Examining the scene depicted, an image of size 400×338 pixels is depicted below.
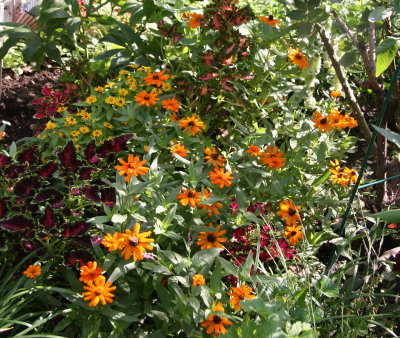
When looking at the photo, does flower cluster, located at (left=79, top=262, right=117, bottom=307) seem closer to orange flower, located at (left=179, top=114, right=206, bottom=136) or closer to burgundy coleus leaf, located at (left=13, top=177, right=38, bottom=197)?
burgundy coleus leaf, located at (left=13, top=177, right=38, bottom=197)

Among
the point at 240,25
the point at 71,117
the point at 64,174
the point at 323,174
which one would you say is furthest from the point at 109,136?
the point at 323,174

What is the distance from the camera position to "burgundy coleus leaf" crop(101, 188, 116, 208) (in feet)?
5.09

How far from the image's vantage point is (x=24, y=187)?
5.09 feet

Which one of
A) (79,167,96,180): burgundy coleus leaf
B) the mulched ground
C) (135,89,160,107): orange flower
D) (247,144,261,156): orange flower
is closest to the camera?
(79,167,96,180): burgundy coleus leaf

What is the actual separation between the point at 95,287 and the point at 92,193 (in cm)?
36

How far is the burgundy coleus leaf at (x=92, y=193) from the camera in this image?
4.91ft

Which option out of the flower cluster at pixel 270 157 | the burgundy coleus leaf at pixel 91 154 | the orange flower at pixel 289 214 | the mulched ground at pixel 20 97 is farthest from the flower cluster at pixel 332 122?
the mulched ground at pixel 20 97

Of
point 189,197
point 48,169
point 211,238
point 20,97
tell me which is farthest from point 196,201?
point 20,97

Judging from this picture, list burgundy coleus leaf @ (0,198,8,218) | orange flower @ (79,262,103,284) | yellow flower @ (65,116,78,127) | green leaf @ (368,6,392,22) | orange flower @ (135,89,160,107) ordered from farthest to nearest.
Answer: yellow flower @ (65,116,78,127) < orange flower @ (135,89,160,107) < burgundy coleus leaf @ (0,198,8,218) < orange flower @ (79,262,103,284) < green leaf @ (368,6,392,22)

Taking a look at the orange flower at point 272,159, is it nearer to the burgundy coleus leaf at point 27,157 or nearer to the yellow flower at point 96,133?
the yellow flower at point 96,133

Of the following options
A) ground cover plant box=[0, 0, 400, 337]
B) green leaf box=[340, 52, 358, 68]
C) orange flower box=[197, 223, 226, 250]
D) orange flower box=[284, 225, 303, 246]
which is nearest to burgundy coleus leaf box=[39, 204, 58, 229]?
ground cover plant box=[0, 0, 400, 337]

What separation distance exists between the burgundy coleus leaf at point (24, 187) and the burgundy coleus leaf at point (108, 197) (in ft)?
0.81

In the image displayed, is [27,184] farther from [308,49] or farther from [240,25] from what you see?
[308,49]

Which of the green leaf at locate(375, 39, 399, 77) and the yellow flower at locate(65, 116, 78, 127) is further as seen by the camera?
the yellow flower at locate(65, 116, 78, 127)
